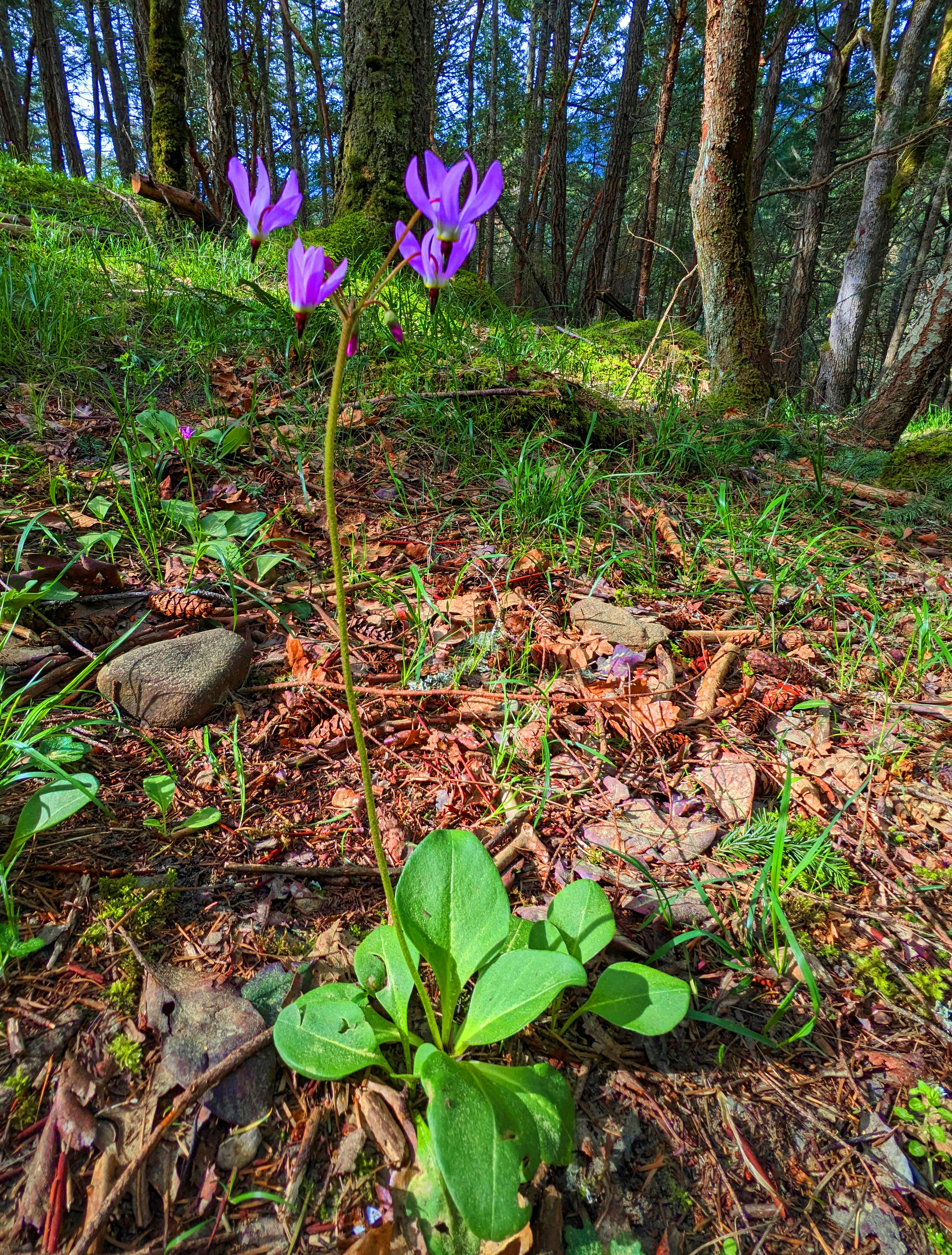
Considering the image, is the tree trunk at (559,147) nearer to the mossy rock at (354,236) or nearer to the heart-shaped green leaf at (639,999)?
the mossy rock at (354,236)

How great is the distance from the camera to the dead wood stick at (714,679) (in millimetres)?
1853

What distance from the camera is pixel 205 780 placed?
4.83 feet

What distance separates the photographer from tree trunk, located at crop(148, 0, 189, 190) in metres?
6.56

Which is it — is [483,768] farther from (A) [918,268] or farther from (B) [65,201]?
(A) [918,268]

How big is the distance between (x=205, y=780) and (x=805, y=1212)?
134 centimetres

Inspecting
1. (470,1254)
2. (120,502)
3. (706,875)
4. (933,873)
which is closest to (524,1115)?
(470,1254)

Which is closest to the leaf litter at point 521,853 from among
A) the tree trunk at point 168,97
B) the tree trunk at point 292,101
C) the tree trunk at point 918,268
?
the tree trunk at point 168,97

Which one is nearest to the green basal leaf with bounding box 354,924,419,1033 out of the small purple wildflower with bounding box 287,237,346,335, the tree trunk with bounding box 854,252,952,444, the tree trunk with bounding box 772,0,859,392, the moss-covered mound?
the small purple wildflower with bounding box 287,237,346,335

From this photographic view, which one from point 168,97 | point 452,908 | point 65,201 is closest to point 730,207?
point 452,908

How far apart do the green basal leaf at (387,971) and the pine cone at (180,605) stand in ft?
3.97

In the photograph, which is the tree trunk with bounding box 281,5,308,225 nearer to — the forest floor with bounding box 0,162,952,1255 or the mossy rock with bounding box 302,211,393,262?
the mossy rock with bounding box 302,211,393,262

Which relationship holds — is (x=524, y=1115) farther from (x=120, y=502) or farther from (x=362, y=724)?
(x=120, y=502)

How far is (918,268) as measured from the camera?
579 inches

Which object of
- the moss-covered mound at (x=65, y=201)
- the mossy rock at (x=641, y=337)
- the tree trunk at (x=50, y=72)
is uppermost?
the tree trunk at (x=50, y=72)
